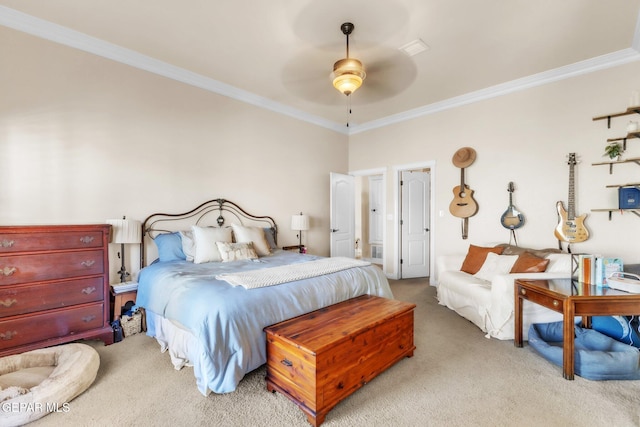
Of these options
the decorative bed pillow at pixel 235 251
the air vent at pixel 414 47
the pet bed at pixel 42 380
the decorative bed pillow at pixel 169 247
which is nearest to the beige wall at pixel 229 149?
the decorative bed pillow at pixel 169 247

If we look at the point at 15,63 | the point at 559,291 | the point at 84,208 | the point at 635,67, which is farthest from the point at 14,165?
the point at 635,67

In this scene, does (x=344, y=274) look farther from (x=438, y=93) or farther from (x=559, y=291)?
(x=438, y=93)

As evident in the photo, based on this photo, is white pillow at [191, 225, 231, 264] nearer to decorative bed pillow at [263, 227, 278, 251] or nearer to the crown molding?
decorative bed pillow at [263, 227, 278, 251]

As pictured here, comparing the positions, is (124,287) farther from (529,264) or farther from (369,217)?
(369,217)

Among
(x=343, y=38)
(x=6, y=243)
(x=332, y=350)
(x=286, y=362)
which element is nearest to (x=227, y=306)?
(x=286, y=362)

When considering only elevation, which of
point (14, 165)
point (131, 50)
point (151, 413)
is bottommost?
point (151, 413)

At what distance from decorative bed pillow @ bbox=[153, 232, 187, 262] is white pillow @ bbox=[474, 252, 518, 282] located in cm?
349

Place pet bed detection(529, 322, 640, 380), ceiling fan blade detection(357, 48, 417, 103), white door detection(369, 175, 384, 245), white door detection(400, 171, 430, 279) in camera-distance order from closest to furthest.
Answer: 1. pet bed detection(529, 322, 640, 380)
2. ceiling fan blade detection(357, 48, 417, 103)
3. white door detection(400, 171, 430, 279)
4. white door detection(369, 175, 384, 245)

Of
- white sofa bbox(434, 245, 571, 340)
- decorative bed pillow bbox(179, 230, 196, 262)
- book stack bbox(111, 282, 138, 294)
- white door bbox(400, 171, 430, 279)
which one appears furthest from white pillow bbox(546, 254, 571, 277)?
book stack bbox(111, 282, 138, 294)

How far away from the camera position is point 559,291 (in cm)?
222

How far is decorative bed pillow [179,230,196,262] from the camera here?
3199 mm

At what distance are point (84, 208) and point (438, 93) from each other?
4649mm

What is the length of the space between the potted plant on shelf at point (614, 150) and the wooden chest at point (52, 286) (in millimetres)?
5213

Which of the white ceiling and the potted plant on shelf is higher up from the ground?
the white ceiling
